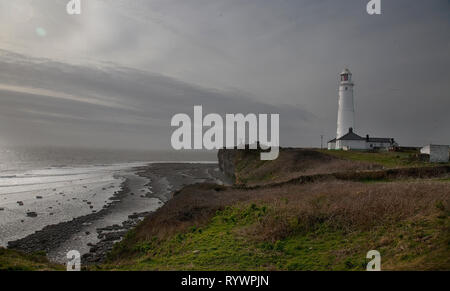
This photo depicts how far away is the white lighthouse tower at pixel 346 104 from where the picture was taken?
74062 millimetres

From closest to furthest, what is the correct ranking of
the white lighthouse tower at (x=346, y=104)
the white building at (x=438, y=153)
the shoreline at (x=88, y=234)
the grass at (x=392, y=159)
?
the shoreline at (x=88, y=234) < the grass at (x=392, y=159) < the white building at (x=438, y=153) < the white lighthouse tower at (x=346, y=104)

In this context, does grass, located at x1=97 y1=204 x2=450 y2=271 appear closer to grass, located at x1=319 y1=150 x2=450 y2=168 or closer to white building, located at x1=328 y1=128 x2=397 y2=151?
grass, located at x1=319 y1=150 x2=450 y2=168

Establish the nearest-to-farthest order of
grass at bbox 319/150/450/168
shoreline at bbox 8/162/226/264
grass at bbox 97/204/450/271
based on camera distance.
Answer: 1. grass at bbox 97/204/450/271
2. shoreline at bbox 8/162/226/264
3. grass at bbox 319/150/450/168

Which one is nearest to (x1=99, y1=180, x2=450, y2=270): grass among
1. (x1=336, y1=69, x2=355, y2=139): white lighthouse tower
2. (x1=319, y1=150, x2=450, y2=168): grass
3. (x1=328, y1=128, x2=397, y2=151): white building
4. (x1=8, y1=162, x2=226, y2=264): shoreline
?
(x1=8, y1=162, x2=226, y2=264): shoreline

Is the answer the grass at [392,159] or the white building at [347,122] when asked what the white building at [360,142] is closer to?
the white building at [347,122]

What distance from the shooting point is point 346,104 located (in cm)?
7394

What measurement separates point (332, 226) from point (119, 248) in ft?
48.3

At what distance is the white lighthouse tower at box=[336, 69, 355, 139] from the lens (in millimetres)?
74062

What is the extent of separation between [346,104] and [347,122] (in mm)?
4818

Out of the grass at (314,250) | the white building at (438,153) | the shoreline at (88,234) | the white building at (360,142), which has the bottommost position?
the shoreline at (88,234)

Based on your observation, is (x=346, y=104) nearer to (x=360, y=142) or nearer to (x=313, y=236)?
(x=360, y=142)

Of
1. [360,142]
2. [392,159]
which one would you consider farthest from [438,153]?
[360,142]

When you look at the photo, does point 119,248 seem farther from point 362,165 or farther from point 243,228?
point 362,165

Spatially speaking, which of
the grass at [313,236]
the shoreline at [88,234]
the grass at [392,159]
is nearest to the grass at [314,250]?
the grass at [313,236]
